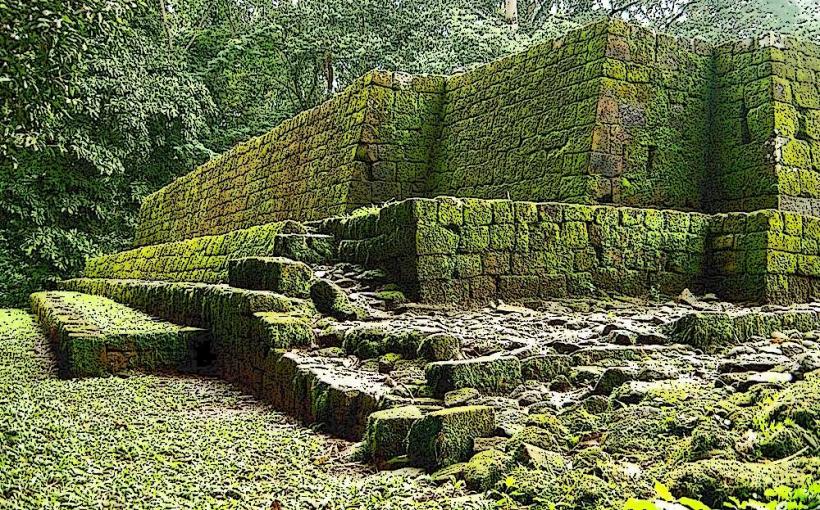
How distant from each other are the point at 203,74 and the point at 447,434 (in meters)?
20.7

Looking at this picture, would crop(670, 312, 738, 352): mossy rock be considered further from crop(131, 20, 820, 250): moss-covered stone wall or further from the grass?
crop(131, 20, 820, 250): moss-covered stone wall

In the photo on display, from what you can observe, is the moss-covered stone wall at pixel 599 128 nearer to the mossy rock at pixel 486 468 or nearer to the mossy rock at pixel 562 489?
the mossy rock at pixel 486 468

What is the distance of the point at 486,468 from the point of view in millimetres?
2482

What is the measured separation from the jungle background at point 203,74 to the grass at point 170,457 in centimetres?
1234

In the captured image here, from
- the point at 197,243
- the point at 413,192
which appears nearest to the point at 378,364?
the point at 413,192

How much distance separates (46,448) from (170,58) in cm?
1854

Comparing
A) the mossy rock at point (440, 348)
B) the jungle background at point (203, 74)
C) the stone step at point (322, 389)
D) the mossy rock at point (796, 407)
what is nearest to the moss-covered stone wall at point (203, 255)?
the stone step at point (322, 389)

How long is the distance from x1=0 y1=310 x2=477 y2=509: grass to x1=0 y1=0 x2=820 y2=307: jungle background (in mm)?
12337

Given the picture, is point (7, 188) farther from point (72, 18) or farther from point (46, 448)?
point (46, 448)

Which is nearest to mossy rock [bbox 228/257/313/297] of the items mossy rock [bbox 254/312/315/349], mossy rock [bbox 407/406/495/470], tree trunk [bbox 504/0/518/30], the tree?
mossy rock [bbox 254/312/315/349]

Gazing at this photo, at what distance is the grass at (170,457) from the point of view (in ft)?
8.58

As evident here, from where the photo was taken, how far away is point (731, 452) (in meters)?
2.09

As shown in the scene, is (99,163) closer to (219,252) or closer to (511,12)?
(219,252)

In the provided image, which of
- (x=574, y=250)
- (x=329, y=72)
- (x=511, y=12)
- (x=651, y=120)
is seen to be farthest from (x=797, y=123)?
(x=329, y=72)
